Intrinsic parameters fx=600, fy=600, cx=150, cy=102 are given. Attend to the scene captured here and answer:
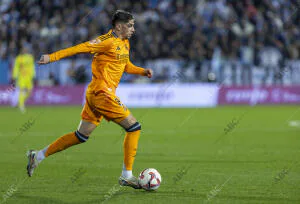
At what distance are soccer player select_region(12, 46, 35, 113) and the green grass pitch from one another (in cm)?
418

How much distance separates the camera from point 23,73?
23.7 metres

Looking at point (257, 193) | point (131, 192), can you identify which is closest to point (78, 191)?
point (131, 192)

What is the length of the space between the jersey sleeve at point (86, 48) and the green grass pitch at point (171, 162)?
5.60 feet

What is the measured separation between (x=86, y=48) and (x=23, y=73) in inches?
656

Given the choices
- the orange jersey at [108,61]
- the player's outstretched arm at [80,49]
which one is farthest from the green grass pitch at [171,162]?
the player's outstretched arm at [80,49]

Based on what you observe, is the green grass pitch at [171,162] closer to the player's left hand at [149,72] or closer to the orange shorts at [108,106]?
the orange shorts at [108,106]

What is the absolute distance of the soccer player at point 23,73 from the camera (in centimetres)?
2362

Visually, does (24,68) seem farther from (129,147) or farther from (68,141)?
(129,147)

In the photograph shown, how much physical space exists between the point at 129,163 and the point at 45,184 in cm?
118

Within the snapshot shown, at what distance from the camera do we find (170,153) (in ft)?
38.3

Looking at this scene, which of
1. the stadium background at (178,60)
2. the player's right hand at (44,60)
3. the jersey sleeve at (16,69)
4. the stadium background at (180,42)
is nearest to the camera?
the player's right hand at (44,60)

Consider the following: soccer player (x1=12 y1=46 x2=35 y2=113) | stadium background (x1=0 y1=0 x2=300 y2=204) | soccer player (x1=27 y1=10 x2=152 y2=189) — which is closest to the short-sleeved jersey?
soccer player (x1=12 y1=46 x2=35 y2=113)

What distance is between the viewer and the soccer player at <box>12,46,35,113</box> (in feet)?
77.5

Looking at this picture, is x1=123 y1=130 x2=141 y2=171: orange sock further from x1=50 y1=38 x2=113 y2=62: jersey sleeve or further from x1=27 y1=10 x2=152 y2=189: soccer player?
x1=50 y1=38 x2=113 y2=62: jersey sleeve
